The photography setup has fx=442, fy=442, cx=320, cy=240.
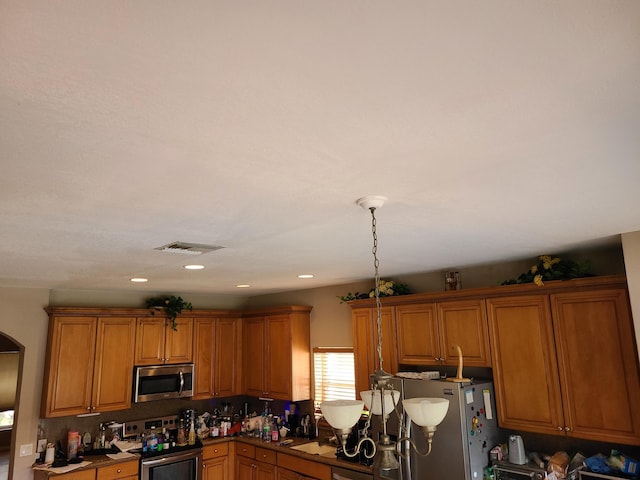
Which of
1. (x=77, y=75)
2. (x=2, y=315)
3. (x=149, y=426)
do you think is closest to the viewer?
(x=77, y=75)

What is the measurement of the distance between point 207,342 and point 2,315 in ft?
7.73

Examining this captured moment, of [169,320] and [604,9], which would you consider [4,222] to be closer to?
[604,9]

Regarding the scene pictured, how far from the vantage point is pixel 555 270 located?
3.46 metres

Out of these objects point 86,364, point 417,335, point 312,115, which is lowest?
point 86,364

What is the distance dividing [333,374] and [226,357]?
1608mm

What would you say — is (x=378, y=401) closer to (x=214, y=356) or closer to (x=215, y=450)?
(x=215, y=450)

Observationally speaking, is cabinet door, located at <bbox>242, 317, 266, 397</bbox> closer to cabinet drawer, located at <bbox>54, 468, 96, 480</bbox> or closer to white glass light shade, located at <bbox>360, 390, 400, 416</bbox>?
cabinet drawer, located at <bbox>54, 468, 96, 480</bbox>

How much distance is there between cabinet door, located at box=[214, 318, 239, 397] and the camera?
608 centimetres

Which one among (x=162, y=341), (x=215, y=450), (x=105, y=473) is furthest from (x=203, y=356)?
(x=105, y=473)

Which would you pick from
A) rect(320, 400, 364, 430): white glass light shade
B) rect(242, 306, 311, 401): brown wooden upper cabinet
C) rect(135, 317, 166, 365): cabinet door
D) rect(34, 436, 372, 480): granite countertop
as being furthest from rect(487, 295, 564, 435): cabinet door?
rect(135, 317, 166, 365): cabinet door

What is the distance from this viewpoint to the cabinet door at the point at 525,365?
3432 millimetres

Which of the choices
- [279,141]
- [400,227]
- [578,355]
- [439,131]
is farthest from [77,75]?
[578,355]

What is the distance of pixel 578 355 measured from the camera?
330 cm

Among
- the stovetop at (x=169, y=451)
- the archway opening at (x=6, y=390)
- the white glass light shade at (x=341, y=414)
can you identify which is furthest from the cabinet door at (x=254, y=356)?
the archway opening at (x=6, y=390)
